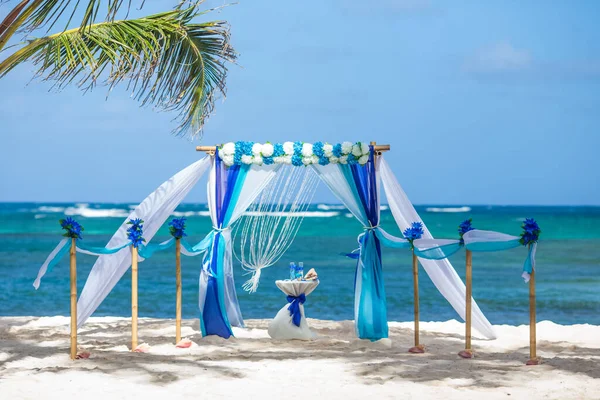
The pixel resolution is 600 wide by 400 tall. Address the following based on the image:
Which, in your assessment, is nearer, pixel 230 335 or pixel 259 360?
pixel 259 360

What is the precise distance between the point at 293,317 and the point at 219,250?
1.00 metres

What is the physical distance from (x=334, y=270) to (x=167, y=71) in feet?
43.0

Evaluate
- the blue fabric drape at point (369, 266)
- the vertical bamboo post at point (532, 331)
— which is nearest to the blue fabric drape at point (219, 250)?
the blue fabric drape at point (369, 266)

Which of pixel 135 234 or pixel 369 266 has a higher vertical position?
pixel 135 234

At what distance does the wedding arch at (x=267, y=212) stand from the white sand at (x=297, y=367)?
36 cm

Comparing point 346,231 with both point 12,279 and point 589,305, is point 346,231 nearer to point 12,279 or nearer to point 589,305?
point 12,279

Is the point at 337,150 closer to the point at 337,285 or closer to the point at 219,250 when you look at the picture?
the point at 219,250

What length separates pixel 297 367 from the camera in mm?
7133

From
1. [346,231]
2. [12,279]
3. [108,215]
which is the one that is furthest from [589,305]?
[108,215]

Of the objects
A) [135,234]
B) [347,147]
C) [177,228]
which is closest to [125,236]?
[177,228]

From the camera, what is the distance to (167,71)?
29.0ft

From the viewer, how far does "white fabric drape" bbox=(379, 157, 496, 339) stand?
8.67 m

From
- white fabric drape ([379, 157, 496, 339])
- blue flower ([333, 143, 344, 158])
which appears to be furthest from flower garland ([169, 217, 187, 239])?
white fabric drape ([379, 157, 496, 339])

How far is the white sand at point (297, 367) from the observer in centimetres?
620
